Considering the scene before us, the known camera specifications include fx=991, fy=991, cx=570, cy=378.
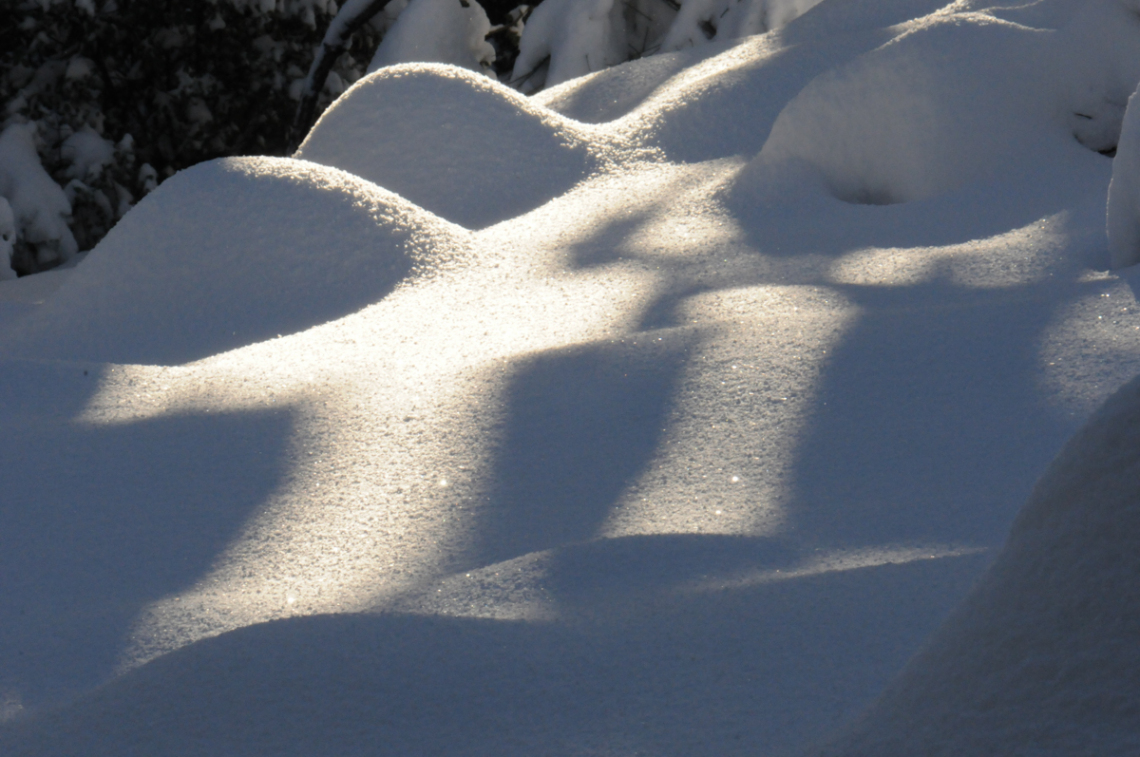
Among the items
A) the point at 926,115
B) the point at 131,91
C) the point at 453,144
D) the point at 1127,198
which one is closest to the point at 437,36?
the point at 131,91

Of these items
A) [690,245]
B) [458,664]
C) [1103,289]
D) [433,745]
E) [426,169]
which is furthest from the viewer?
[426,169]

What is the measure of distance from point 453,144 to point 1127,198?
2311 mm

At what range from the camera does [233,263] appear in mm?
2828

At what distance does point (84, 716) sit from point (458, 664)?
0.40 meters

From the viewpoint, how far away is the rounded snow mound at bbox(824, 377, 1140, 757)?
0.68 metres

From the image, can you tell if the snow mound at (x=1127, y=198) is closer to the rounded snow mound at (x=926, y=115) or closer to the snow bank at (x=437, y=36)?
the rounded snow mound at (x=926, y=115)

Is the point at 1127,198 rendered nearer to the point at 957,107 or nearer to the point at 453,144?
the point at 957,107

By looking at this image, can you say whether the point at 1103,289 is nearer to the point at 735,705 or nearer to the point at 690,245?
the point at 690,245

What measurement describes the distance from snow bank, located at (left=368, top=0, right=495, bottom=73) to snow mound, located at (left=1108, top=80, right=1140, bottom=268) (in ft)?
13.5

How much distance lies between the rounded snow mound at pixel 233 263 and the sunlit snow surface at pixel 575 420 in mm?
12

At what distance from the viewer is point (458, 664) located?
111cm

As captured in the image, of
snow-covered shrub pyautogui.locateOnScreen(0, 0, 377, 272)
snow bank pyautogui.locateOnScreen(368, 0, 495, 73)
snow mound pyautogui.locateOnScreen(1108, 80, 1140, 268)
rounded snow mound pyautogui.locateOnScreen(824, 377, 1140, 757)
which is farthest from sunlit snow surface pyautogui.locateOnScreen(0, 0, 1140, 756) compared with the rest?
snow-covered shrub pyautogui.locateOnScreen(0, 0, 377, 272)

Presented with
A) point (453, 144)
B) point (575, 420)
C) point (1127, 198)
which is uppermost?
point (1127, 198)

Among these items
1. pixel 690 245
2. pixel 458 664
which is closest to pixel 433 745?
pixel 458 664
